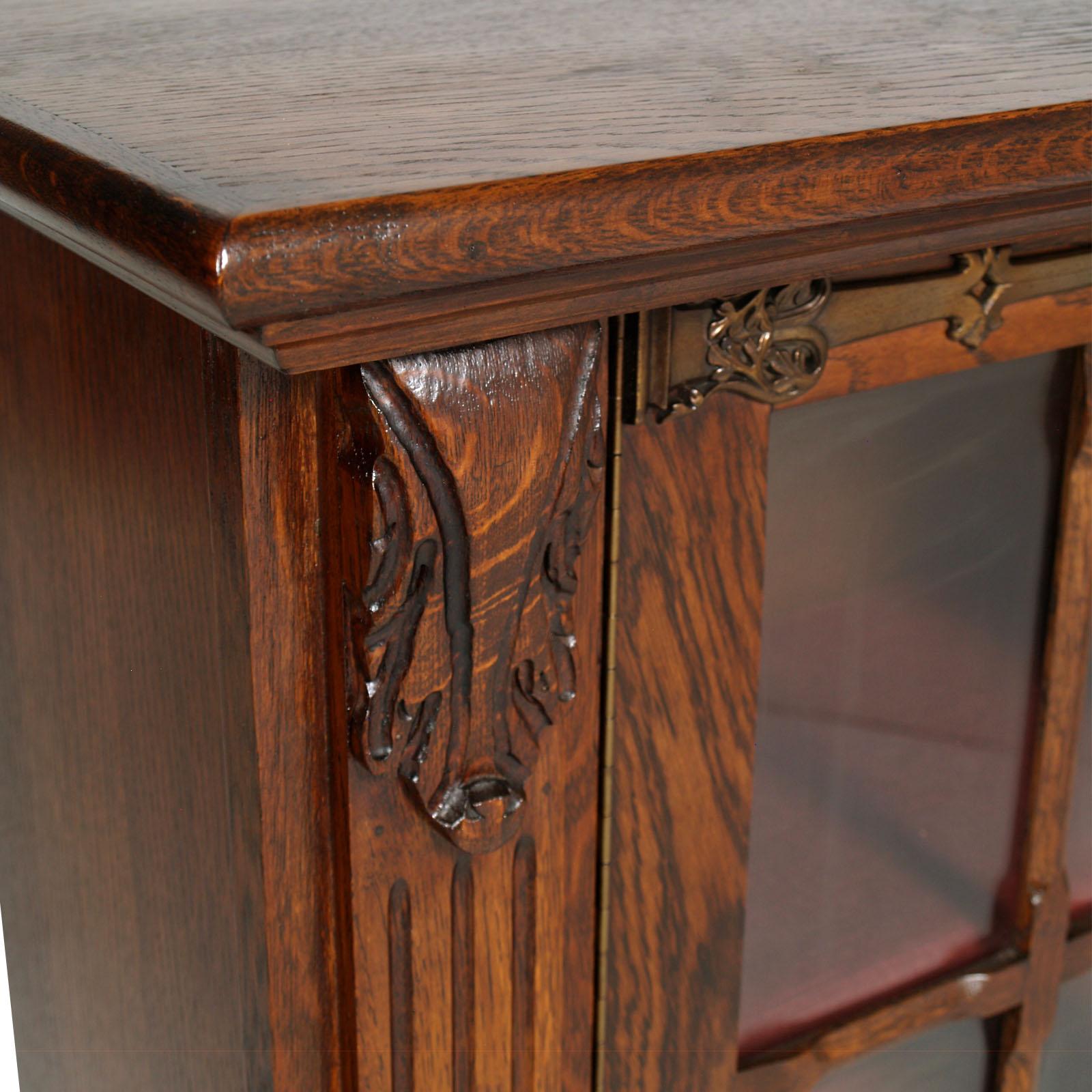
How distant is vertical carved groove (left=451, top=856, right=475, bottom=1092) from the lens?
1.59 feet

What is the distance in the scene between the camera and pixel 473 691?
450mm

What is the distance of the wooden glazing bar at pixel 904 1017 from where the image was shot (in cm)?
64

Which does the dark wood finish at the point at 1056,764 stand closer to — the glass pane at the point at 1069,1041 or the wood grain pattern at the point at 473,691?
the glass pane at the point at 1069,1041

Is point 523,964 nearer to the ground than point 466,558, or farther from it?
nearer to the ground

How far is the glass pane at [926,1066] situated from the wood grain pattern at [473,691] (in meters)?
0.21

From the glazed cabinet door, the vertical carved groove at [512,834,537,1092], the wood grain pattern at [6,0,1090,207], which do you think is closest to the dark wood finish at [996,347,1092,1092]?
the glazed cabinet door

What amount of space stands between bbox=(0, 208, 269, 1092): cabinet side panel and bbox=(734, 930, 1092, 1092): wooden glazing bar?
0.78 ft

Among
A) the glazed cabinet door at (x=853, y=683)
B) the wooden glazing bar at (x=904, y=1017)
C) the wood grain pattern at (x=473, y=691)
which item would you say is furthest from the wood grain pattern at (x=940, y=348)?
the wooden glazing bar at (x=904, y=1017)

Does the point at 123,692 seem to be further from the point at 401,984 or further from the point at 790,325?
the point at 790,325

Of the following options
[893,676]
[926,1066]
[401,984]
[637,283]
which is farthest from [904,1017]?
[637,283]

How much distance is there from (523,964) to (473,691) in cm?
12

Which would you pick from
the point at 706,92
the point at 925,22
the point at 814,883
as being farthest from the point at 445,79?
the point at 814,883

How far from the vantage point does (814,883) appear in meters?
0.63

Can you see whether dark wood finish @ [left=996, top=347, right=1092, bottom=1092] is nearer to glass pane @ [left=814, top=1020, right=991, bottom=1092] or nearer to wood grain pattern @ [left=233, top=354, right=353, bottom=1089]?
glass pane @ [left=814, top=1020, right=991, bottom=1092]
